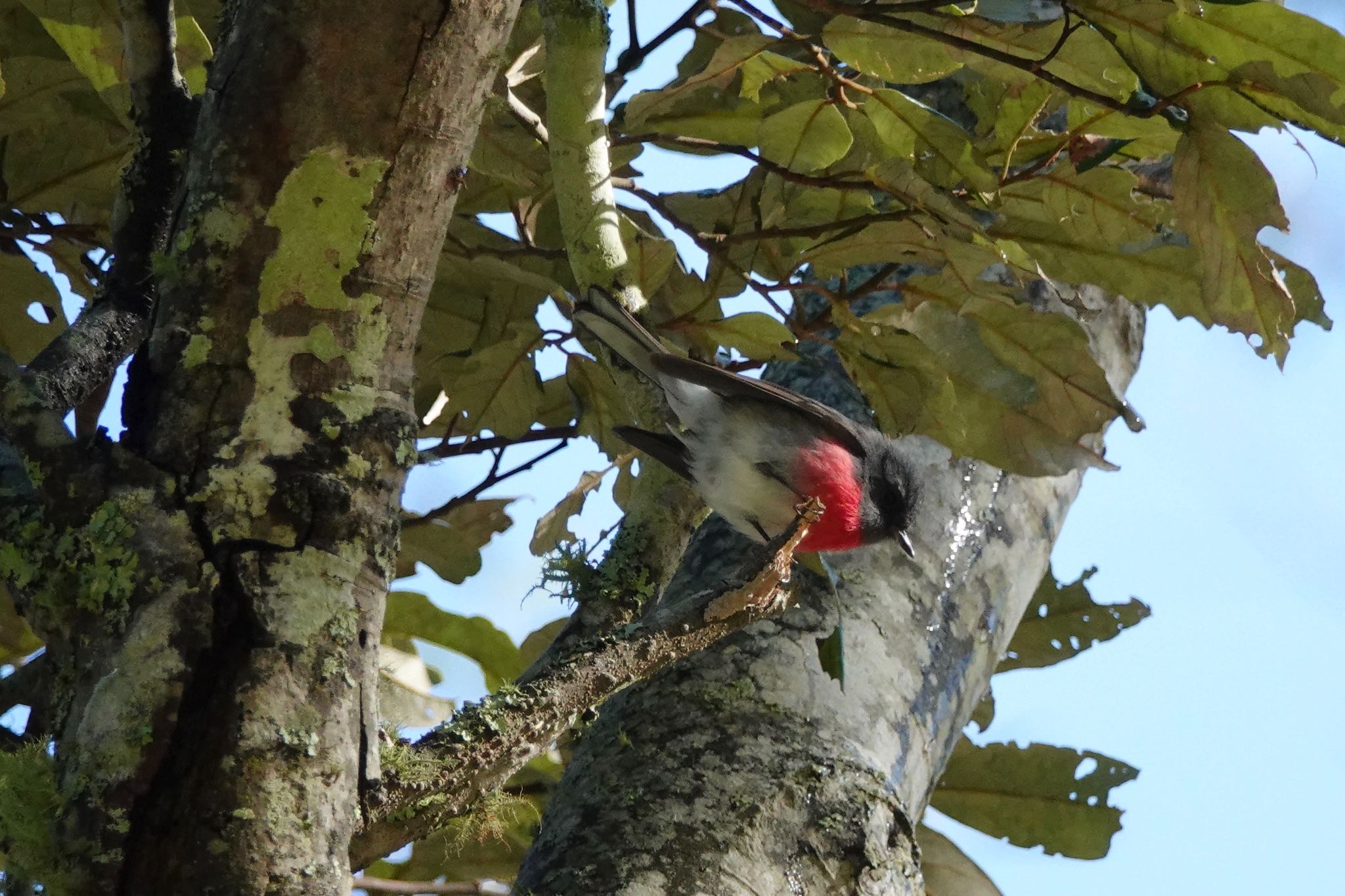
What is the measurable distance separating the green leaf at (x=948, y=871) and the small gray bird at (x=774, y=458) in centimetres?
83

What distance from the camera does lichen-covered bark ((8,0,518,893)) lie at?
1.20m

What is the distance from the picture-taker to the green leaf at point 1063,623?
11.0 ft

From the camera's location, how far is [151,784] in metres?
1.20

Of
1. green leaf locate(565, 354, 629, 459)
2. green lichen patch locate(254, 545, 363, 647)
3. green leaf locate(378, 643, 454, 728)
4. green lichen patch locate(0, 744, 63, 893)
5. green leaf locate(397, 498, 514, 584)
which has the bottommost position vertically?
green lichen patch locate(0, 744, 63, 893)

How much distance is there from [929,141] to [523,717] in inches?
56.2

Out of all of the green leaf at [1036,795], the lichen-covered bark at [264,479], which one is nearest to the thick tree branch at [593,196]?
the lichen-covered bark at [264,479]

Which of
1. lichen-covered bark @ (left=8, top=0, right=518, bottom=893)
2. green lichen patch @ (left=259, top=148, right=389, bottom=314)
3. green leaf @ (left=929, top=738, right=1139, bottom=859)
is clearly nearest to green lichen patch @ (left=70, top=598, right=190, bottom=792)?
lichen-covered bark @ (left=8, top=0, right=518, bottom=893)

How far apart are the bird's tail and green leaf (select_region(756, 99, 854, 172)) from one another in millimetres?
551

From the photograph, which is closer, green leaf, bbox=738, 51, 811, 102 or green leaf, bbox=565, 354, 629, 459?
green leaf, bbox=738, 51, 811, 102

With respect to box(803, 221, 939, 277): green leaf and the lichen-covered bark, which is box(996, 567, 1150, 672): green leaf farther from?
the lichen-covered bark

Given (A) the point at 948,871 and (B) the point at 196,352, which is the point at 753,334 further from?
(A) the point at 948,871

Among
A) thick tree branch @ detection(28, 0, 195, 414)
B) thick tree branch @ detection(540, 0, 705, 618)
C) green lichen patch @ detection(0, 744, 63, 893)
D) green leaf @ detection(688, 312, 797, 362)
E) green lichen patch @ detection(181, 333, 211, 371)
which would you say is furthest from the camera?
green leaf @ detection(688, 312, 797, 362)

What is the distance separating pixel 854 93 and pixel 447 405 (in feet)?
4.31

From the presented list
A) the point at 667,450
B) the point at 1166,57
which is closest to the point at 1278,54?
the point at 1166,57
